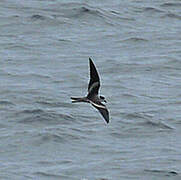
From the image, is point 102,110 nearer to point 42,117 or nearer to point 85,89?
point 42,117

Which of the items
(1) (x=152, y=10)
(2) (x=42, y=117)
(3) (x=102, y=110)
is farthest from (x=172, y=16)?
(3) (x=102, y=110)

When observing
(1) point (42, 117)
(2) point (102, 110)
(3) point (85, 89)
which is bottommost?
(3) point (85, 89)

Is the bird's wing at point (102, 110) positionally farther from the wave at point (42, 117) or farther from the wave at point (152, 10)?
the wave at point (152, 10)

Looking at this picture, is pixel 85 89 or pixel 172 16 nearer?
pixel 85 89

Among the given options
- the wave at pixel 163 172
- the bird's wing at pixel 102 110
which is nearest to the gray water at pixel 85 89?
the wave at pixel 163 172

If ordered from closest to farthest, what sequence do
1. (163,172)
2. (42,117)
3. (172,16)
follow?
1. (163,172)
2. (42,117)
3. (172,16)

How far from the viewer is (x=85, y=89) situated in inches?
930

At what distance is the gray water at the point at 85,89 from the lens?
61.8 feet

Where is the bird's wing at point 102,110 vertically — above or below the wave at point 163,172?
above

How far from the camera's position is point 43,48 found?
87.5 feet

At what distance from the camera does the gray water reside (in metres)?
18.8

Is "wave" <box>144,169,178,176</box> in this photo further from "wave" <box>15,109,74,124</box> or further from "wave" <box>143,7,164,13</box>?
"wave" <box>143,7,164,13</box>

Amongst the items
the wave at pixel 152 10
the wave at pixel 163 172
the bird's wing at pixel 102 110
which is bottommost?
the wave at pixel 152 10

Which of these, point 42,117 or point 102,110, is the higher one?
point 102,110
